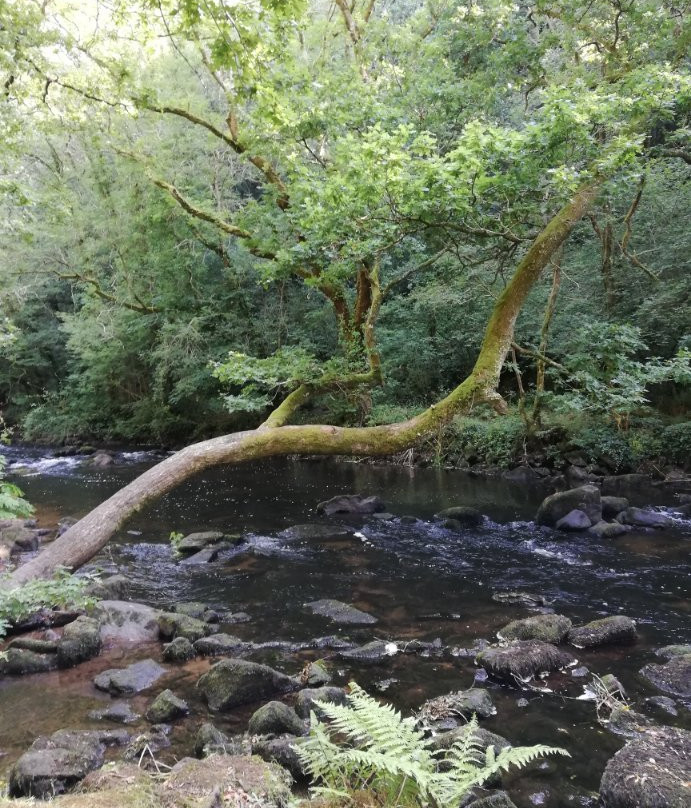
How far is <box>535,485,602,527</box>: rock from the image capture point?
1161 centimetres

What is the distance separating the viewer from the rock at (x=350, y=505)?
13.7 metres

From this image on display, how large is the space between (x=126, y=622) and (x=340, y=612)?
8.59 ft

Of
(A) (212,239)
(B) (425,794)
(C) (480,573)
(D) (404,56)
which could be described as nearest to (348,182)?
(C) (480,573)

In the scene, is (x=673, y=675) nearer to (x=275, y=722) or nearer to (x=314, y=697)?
(x=314, y=697)

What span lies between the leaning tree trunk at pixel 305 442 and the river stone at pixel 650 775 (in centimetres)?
Answer: 336

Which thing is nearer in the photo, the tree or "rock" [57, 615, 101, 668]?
Answer: the tree

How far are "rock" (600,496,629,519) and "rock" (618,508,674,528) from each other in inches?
12.4

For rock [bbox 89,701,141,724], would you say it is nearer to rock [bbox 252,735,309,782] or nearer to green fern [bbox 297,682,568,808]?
rock [bbox 252,735,309,782]

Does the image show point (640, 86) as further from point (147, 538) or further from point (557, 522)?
point (147, 538)

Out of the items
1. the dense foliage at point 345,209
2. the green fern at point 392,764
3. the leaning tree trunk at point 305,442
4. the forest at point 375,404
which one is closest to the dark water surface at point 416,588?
the forest at point 375,404

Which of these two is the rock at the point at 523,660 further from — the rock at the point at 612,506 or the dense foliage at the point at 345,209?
the rock at the point at 612,506

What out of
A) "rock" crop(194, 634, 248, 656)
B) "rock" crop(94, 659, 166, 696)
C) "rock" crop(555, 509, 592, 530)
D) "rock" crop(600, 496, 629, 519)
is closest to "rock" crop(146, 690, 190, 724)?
"rock" crop(94, 659, 166, 696)

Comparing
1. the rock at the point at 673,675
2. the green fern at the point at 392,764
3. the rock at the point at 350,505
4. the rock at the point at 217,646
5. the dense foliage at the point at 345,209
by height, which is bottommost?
the rock at the point at 350,505

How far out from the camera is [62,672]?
245 inches
